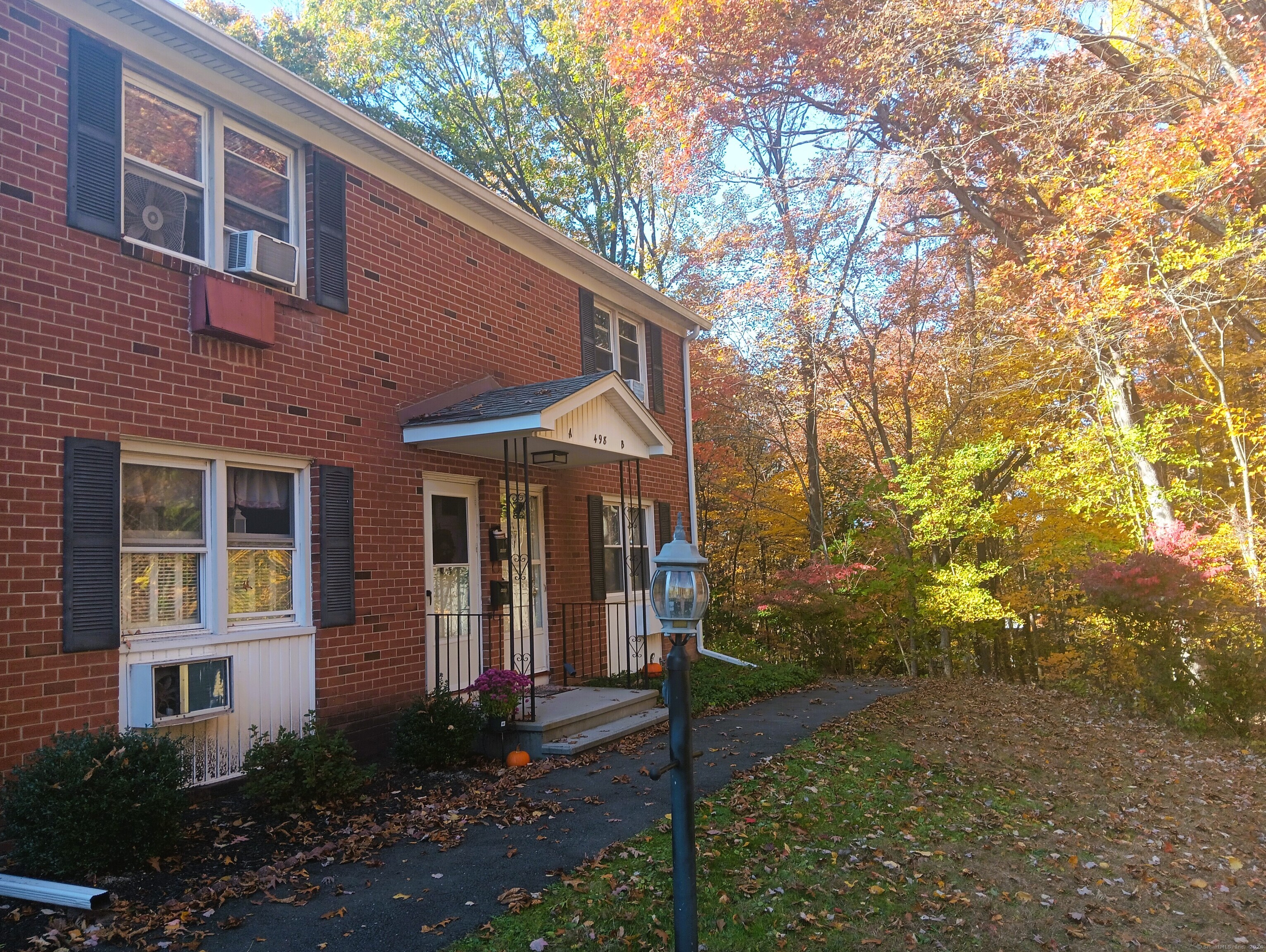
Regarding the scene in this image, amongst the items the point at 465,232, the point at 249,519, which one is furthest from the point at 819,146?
the point at 249,519

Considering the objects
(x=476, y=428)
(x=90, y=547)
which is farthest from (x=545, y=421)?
(x=90, y=547)

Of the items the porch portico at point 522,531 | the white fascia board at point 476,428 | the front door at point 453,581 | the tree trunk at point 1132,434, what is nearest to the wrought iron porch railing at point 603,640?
the porch portico at point 522,531

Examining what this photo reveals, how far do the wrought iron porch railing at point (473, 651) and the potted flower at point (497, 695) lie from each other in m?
0.17

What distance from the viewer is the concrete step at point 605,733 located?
7055 mm

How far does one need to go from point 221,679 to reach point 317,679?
2.86 feet

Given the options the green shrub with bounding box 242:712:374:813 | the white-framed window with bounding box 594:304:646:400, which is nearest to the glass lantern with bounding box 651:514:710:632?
the green shrub with bounding box 242:712:374:813

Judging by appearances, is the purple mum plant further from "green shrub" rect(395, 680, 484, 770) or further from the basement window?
the basement window

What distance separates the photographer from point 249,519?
6.20 m

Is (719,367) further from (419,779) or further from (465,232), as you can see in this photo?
(419,779)

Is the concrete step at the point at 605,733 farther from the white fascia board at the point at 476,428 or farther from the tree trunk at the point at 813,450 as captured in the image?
the tree trunk at the point at 813,450

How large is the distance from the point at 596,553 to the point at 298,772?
543 cm

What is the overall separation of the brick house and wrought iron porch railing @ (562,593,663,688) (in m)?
0.21

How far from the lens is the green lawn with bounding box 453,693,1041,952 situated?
12.6 ft

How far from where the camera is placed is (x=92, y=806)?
4.19 m
